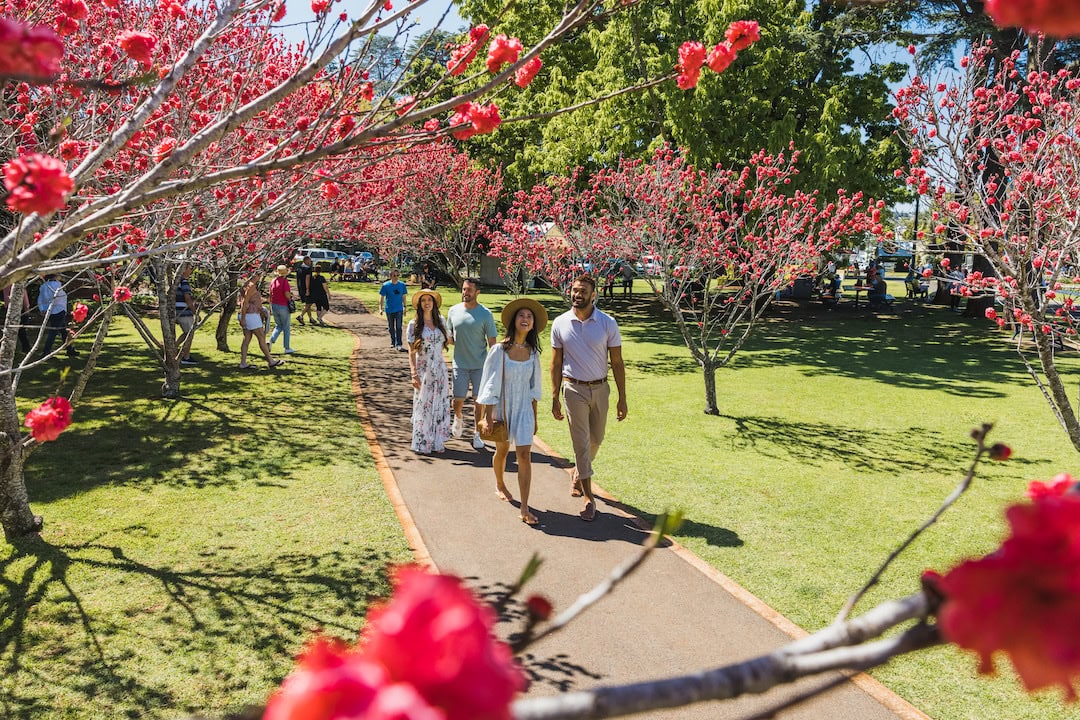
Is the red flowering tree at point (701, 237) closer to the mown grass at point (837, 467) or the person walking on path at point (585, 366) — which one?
the mown grass at point (837, 467)

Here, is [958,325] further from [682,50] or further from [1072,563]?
[1072,563]

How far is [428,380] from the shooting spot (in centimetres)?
841

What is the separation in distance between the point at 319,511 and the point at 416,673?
6410mm

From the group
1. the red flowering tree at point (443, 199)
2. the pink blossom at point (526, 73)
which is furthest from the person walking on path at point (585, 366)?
the red flowering tree at point (443, 199)

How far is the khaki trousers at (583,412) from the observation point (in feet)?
21.5

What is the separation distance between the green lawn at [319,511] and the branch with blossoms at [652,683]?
3.83 metres

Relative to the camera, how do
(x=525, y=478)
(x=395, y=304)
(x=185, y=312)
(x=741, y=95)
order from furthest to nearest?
(x=741, y=95)
(x=395, y=304)
(x=185, y=312)
(x=525, y=478)

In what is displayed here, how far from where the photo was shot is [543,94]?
24062 mm

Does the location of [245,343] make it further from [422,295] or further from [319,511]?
[319,511]

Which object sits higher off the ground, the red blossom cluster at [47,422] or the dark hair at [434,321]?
the dark hair at [434,321]

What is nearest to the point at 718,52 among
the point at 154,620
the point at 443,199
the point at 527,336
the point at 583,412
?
the point at 527,336

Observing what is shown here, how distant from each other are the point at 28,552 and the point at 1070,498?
6.76m

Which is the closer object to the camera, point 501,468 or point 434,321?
point 501,468

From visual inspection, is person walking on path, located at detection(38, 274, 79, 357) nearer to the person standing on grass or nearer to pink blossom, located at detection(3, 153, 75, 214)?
the person standing on grass
